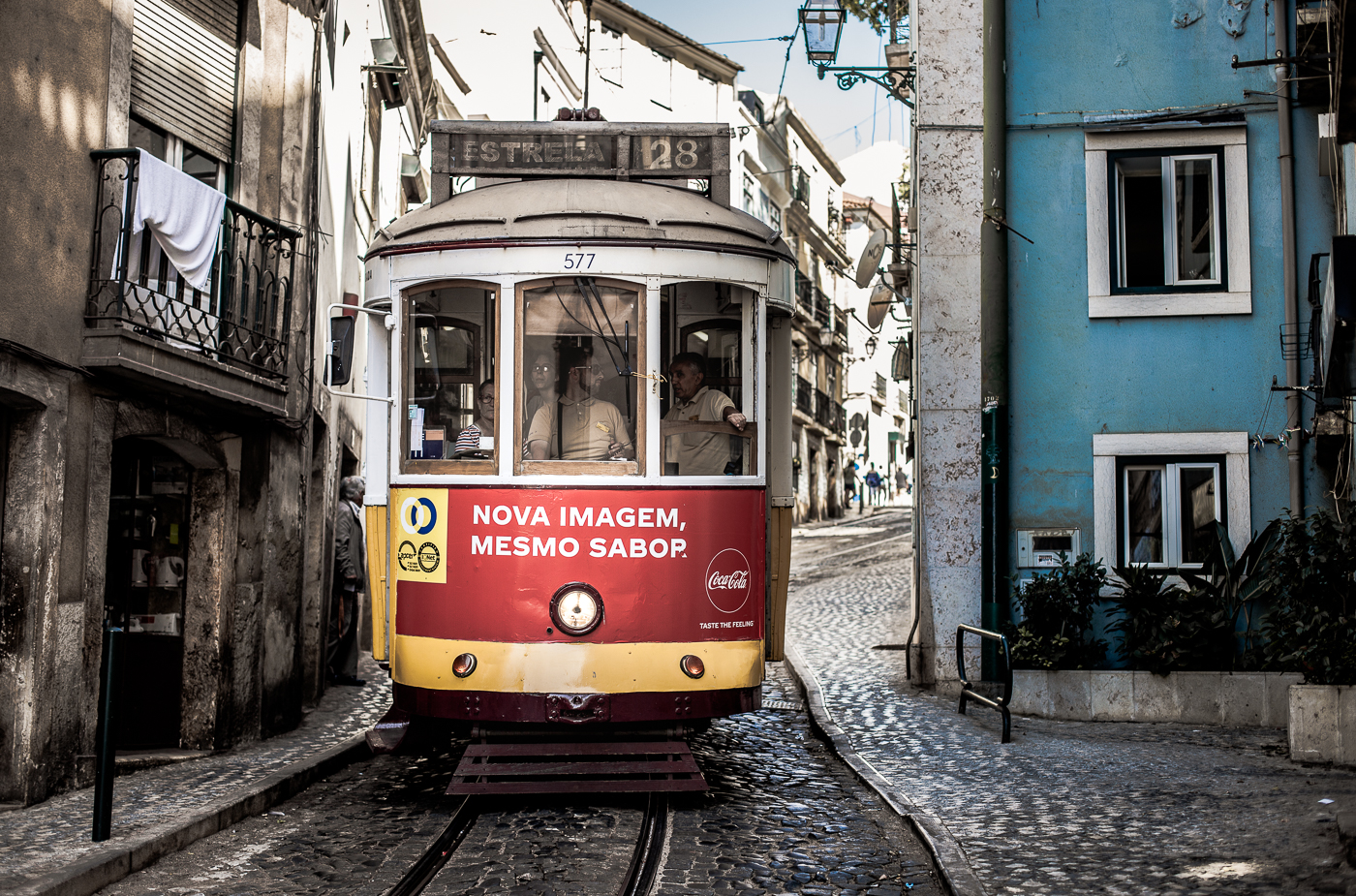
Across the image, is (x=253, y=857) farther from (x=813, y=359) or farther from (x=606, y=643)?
(x=813, y=359)

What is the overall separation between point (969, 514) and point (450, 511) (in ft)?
19.3

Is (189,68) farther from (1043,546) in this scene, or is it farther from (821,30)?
(1043,546)

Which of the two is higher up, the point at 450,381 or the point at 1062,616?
the point at 450,381

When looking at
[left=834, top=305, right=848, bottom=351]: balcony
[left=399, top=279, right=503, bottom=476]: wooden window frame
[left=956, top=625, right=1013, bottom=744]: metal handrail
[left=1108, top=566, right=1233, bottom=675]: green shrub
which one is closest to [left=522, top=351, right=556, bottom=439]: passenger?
[left=399, top=279, right=503, bottom=476]: wooden window frame

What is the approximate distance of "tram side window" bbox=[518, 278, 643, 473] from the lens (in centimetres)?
769

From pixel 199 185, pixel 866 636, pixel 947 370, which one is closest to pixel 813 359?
pixel 866 636

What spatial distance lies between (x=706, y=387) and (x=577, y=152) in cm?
183

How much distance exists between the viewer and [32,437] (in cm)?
774

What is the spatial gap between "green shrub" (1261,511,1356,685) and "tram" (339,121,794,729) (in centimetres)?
370

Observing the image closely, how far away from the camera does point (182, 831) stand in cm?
685

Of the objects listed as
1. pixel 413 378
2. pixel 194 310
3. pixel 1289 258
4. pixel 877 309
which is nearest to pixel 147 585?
pixel 194 310

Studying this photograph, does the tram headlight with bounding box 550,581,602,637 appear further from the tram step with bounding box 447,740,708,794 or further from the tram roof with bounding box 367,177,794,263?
the tram roof with bounding box 367,177,794,263

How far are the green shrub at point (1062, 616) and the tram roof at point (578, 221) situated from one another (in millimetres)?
4359

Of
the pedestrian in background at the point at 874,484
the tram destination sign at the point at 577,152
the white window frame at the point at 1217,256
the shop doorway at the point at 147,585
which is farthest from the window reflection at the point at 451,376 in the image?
the pedestrian in background at the point at 874,484
